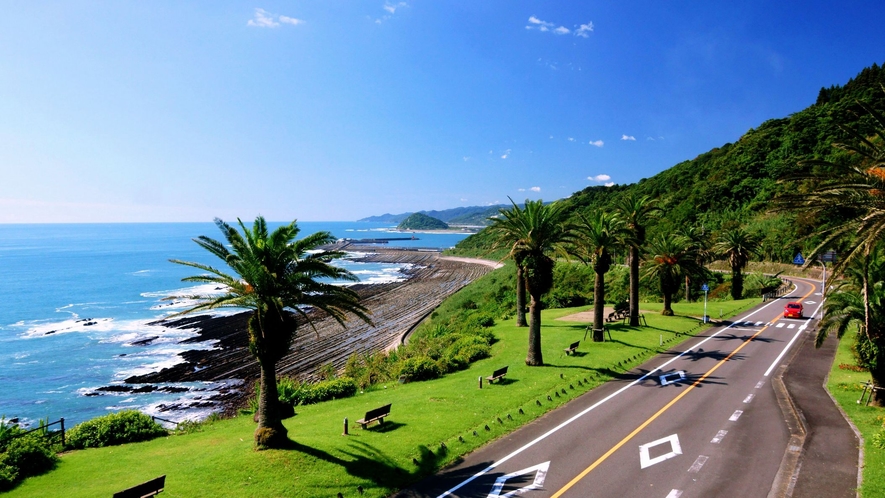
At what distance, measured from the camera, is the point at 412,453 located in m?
14.4

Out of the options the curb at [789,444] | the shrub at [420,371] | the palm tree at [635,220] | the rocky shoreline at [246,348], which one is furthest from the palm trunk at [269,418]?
the palm tree at [635,220]

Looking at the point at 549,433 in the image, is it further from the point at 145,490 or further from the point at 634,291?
the point at 634,291

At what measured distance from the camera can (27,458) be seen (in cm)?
1322

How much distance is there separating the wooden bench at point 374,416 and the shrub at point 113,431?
323 inches

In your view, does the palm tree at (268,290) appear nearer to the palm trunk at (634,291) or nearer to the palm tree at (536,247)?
the palm tree at (536,247)

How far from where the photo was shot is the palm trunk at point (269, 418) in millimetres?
13680

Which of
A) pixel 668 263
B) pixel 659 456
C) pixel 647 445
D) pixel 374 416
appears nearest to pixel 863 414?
pixel 647 445

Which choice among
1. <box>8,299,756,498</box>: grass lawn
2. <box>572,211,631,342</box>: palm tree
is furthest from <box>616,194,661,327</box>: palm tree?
<box>8,299,756,498</box>: grass lawn

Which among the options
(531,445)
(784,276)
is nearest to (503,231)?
(531,445)

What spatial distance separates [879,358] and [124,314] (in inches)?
3155

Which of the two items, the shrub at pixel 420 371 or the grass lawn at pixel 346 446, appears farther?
the shrub at pixel 420 371

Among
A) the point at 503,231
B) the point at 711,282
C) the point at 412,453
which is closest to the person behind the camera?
the point at 412,453

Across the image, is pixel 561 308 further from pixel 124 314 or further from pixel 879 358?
pixel 124 314

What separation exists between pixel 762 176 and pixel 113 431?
111 metres
